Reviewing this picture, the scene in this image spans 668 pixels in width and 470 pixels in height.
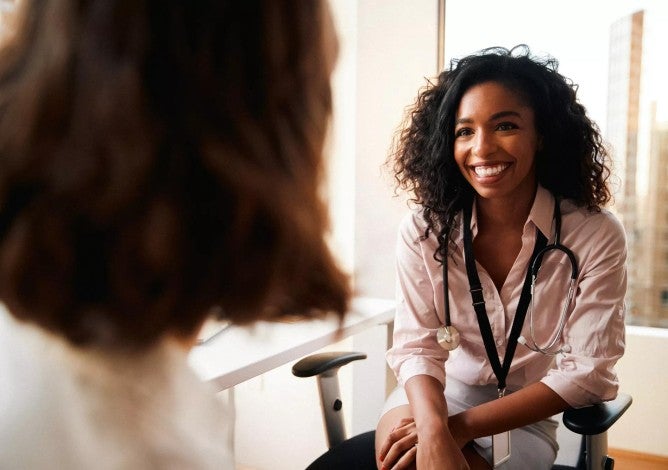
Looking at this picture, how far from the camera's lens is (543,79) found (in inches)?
59.6

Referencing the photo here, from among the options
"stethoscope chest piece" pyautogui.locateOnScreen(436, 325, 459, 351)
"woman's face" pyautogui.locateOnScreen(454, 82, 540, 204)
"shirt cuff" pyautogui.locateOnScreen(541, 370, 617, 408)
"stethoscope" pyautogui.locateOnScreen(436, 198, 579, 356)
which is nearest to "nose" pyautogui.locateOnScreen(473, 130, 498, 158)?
"woman's face" pyautogui.locateOnScreen(454, 82, 540, 204)

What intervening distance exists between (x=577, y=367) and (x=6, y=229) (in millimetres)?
1201

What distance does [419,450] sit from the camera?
1.26m

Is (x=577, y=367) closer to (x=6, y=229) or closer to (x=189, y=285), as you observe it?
(x=189, y=285)

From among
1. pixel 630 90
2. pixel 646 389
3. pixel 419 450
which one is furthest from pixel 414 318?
pixel 630 90

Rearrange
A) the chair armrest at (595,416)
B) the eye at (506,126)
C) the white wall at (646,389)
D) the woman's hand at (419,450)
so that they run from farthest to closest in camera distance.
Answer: the white wall at (646,389), the eye at (506,126), the woman's hand at (419,450), the chair armrest at (595,416)

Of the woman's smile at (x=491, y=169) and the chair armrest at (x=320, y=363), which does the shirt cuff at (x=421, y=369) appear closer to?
the chair armrest at (x=320, y=363)

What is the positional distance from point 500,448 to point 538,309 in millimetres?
334

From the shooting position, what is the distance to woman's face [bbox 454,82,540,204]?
146 centimetres

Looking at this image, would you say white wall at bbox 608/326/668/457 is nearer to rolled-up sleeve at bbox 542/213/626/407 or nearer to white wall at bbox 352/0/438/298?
white wall at bbox 352/0/438/298

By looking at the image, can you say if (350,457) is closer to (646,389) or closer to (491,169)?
(491,169)

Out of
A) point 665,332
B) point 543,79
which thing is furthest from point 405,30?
point 665,332

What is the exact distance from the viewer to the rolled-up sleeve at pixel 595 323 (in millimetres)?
1296

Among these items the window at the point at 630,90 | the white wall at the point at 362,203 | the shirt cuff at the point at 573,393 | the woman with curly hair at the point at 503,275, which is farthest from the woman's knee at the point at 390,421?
the window at the point at 630,90
